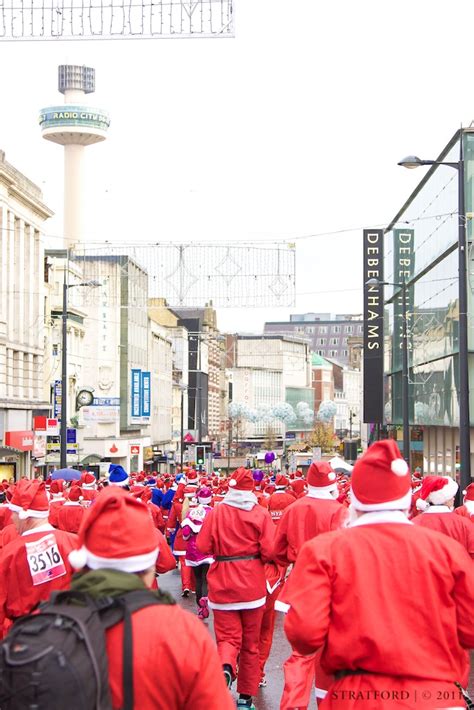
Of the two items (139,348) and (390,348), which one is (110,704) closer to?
(390,348)

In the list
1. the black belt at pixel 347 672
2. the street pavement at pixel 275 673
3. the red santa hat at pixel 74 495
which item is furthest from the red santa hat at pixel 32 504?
the red santa hat at pixel 74 495

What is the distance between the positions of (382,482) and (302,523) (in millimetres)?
4793

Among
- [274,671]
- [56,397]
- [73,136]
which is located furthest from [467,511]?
[73,136]

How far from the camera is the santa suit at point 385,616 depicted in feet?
15.4

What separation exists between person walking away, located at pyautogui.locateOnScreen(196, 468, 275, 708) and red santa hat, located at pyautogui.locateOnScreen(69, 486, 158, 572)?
593cm

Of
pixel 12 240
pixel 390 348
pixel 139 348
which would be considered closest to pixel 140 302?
pixel 139 348

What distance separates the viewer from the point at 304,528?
9.77m

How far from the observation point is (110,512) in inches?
164

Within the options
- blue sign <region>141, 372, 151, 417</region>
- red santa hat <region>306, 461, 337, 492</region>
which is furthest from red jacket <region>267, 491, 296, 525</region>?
blue sign <region>141, 372, 151, 417</region>

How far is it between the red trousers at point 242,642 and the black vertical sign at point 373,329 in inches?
1993

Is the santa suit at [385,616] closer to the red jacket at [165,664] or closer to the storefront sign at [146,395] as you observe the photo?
the red jacket at [165,664]

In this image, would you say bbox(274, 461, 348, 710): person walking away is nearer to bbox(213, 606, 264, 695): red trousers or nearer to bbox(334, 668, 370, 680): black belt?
bbox(213, 606, 264, 695): red trousers

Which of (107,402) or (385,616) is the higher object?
(107,402)

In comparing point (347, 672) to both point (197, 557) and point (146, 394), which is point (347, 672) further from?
point (146, 394)
